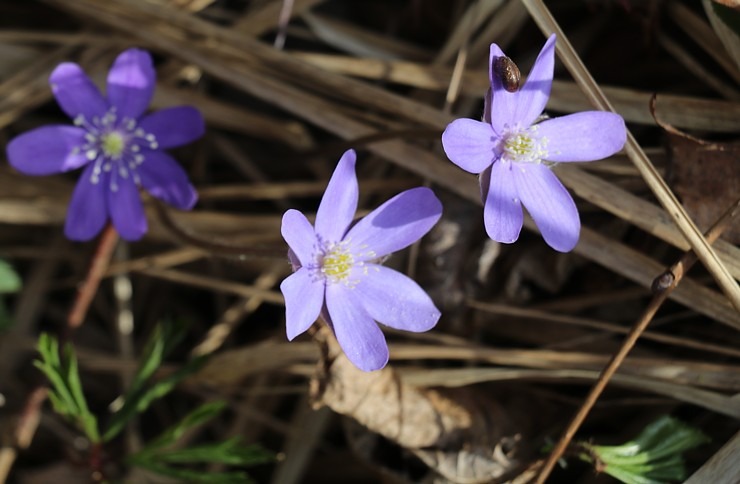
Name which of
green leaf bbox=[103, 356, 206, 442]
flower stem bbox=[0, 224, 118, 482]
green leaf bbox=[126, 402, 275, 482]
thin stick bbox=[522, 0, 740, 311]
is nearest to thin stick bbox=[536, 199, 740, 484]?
thin stick bbox=[522, 0, 740, 311]

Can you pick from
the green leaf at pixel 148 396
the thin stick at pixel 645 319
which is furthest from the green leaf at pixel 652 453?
the green leaf at pixel 148 396

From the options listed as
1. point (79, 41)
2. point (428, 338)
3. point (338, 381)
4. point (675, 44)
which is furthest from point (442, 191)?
point (79, 41)

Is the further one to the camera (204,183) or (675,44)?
(204,183)

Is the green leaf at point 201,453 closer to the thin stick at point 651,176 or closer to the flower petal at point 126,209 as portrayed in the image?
the flower petal at point 126,209

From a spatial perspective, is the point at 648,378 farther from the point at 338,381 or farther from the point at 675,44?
the point at 675,44

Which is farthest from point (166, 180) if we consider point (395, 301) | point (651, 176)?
point (651, 176)
